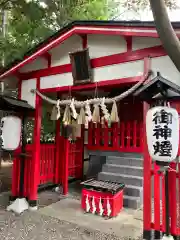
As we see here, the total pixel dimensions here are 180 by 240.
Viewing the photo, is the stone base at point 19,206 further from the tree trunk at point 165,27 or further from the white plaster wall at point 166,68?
the tree trunk at point 165,27

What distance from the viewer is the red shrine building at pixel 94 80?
5.36 meters

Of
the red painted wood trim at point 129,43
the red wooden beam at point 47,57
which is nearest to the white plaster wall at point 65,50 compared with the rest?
the red wooden beam at point 47,57

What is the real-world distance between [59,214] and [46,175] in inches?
91.4

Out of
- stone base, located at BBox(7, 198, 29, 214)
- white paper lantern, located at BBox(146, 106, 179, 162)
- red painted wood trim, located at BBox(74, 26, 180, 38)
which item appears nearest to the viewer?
white paper lantern, located at BBox(146, 106, 179, 162)

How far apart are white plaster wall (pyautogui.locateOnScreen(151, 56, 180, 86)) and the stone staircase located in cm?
428

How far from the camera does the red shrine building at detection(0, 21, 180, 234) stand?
5363 mm

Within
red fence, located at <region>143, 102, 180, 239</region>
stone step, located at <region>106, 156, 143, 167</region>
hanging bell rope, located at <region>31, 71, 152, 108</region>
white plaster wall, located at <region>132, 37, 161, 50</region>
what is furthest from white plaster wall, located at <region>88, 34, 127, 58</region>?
stone step, located at <region>106, 156, 143, 167</region>

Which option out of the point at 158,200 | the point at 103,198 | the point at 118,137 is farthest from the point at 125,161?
the point at 158,200

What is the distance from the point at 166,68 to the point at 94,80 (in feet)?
6.31

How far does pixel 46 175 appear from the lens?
28.9 feet

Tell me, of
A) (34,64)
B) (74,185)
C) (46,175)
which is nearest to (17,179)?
(46,175)

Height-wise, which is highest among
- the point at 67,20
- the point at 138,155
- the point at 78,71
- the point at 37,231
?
the point at 67,20

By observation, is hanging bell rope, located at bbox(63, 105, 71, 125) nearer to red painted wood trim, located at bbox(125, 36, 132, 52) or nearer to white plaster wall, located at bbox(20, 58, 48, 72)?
white plaster wall, located at bbox(20, 58, 48, 72)

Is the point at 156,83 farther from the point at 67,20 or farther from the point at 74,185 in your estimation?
the point at 67,20
